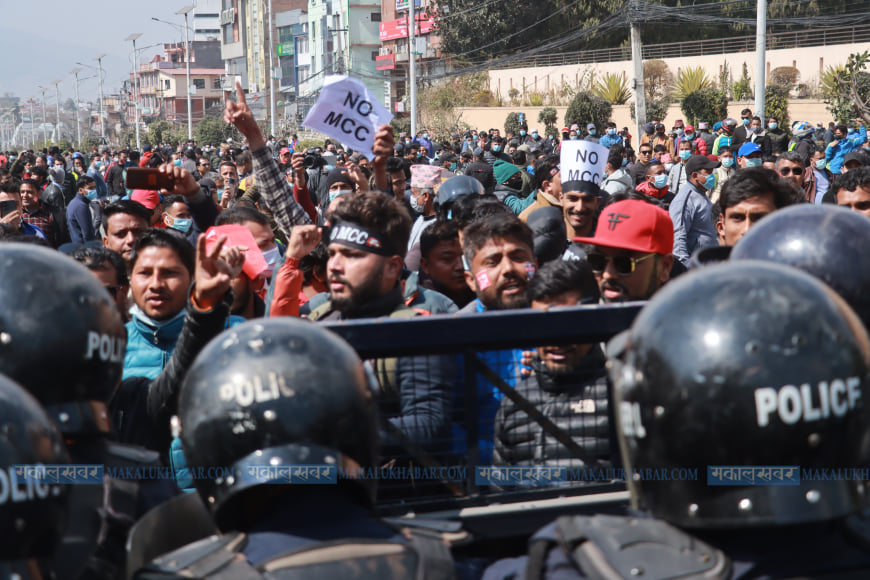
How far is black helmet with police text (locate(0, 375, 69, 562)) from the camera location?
1.81 metres

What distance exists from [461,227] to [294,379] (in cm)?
352

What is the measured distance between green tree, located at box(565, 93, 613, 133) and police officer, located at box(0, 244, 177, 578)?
128ft

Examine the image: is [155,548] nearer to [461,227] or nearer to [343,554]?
[343,554]

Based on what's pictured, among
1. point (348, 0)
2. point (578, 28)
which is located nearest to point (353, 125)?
point (578, 28)

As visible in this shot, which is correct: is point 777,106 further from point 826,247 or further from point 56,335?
point 56,335

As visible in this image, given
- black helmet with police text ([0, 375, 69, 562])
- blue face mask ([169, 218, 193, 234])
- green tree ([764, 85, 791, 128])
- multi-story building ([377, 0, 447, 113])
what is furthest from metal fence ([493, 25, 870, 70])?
black helmet with police text ([0, 375, 69, 562])

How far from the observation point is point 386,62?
84.8 m

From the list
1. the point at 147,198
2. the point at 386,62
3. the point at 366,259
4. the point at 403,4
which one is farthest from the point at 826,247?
the point at 403,4

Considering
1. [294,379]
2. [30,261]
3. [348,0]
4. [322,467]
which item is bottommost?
[322,467]

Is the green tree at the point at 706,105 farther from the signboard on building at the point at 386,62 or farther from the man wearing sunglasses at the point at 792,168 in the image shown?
the signboard on building at the point at 386,62

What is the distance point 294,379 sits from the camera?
217cm

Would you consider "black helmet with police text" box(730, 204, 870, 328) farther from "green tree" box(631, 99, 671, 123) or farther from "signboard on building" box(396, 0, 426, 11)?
"signboard on building" box(396, 0, 426, 11)

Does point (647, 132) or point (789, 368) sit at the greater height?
point (647, 132)

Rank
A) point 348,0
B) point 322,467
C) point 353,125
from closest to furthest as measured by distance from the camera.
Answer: point 322,467, point 353,125, point 348,0
